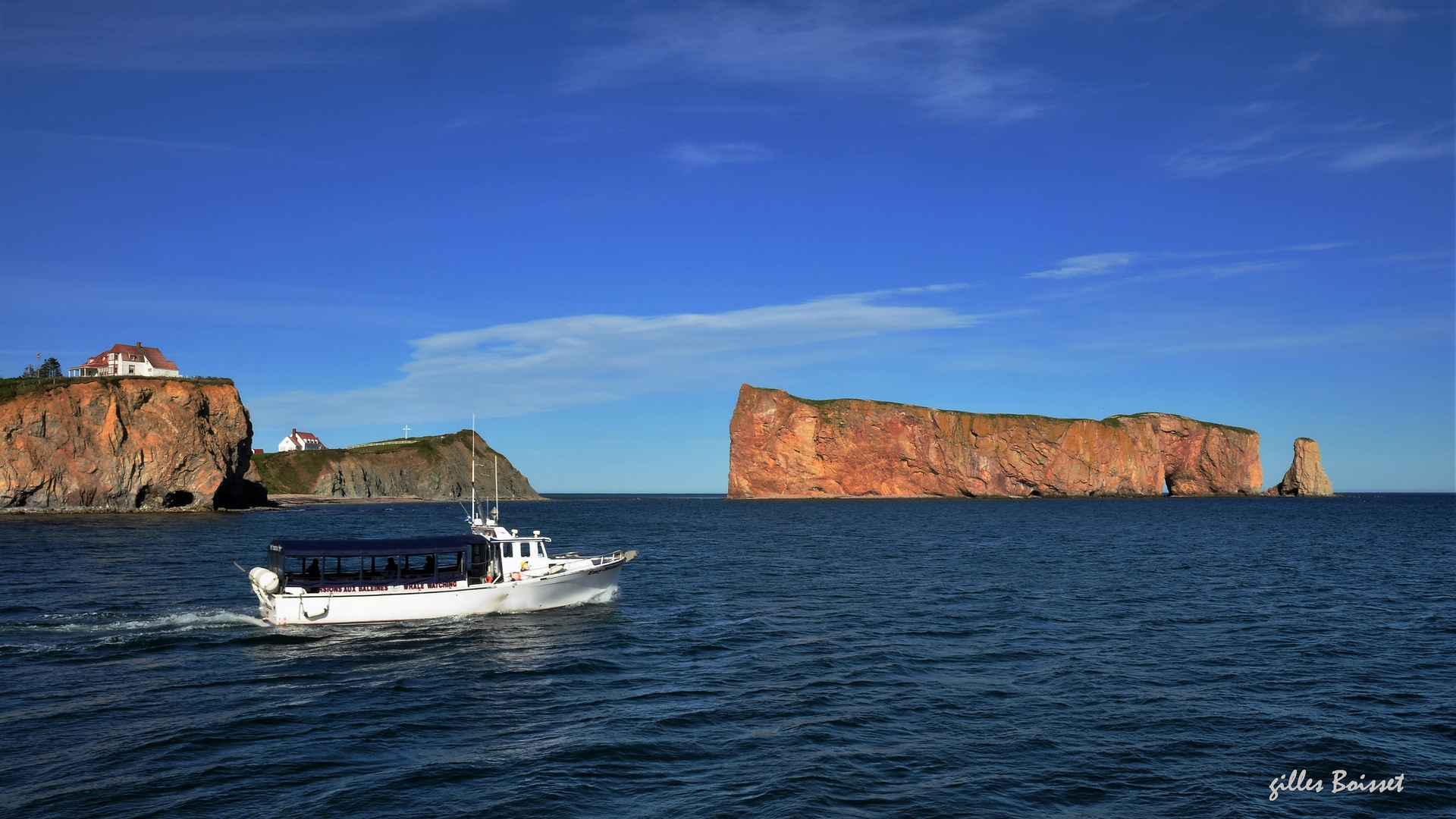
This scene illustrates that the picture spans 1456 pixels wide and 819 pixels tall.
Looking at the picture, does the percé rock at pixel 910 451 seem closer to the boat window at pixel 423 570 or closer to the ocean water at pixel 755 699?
the ocean water at pixel 755 699

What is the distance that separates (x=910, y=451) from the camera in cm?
16600

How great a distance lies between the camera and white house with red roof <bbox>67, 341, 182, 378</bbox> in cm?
12512

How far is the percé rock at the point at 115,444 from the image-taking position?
3851 inches

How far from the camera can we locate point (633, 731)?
20375 millimetres

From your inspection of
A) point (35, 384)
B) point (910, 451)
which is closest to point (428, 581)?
point (35, 384)

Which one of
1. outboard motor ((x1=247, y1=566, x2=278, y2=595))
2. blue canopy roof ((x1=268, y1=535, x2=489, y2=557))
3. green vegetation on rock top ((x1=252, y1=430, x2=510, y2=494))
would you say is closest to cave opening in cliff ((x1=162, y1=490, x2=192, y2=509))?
green vegetation on rock top ((x1=252, y1=430, x2=510, y2=494))

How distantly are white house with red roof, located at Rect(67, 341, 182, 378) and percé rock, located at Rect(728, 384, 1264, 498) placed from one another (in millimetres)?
93558

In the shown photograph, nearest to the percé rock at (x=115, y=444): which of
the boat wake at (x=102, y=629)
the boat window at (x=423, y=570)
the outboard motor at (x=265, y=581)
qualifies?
the boat wake at (x=102, y=629)

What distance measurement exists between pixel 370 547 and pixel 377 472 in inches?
6287

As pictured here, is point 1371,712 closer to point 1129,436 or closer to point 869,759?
point 869,759

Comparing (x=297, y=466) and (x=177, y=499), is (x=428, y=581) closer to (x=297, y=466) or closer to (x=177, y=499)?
(x=177, y=499)

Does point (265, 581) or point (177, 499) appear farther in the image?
point (177, 499)

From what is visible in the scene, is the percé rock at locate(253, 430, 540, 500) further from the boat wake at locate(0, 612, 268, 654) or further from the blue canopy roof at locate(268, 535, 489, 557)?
the blue canopy roof at locate(268, 535, 489, 557)

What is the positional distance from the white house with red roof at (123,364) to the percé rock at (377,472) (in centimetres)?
4022
